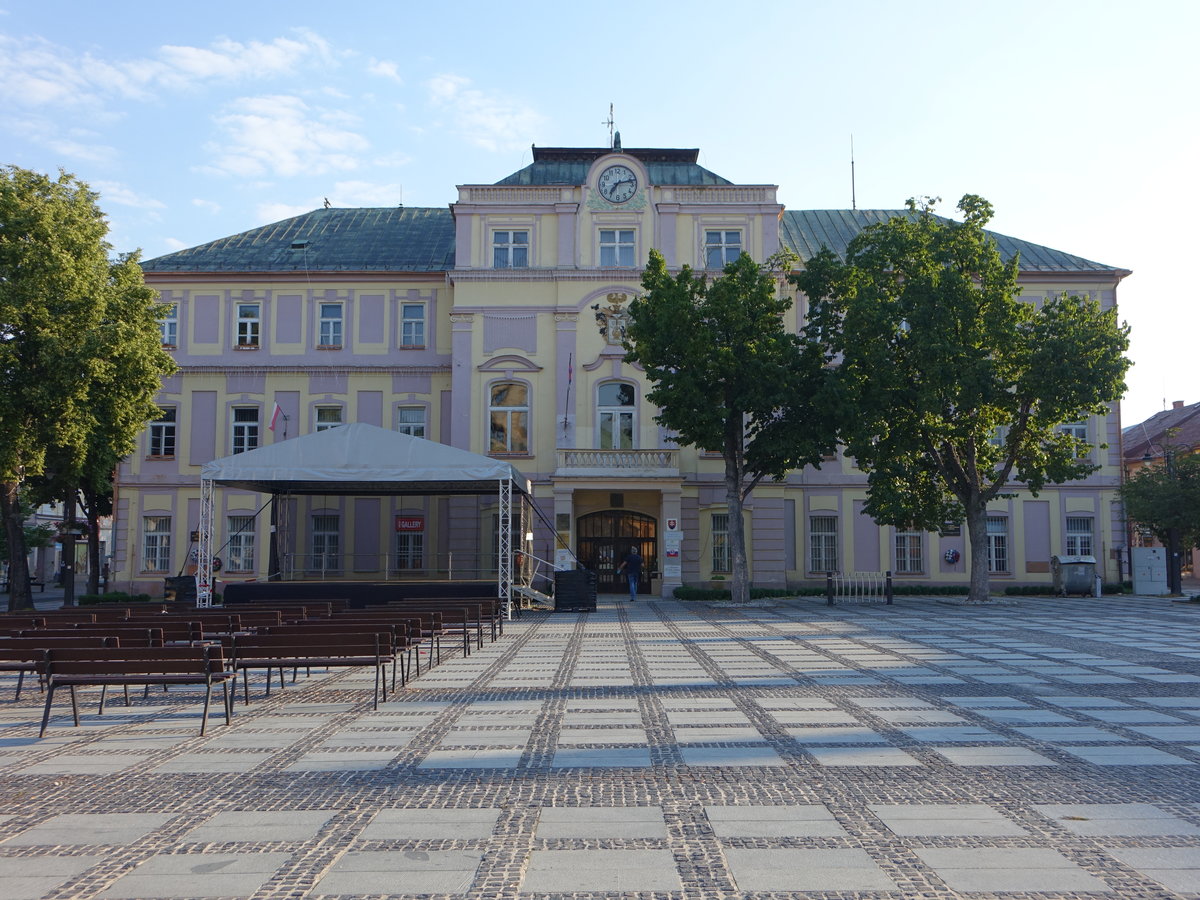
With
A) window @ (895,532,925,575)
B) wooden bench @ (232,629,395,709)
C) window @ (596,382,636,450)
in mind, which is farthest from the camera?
window @ (895,532,925,575)

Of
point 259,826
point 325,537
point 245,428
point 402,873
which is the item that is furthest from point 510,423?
point 402,873

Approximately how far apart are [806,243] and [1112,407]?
13026 mm

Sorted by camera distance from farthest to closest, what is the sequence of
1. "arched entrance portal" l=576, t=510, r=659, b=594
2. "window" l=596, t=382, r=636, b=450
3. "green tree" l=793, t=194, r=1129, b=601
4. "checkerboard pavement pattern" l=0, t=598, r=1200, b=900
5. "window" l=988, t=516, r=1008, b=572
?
1. "window" l=988, t=516, r=1008, b=572
2. "arched entrance portal" l=576, t=510, r=659, b=594
3. "window" l=596, t=382, r=636, b=450
4. "green tree" l=793, t=194, r=1129, b=601
5. "checkerboard pavement pattern" l=0, t=598, r=1200, b=900

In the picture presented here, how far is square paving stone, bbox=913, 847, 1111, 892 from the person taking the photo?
5121mm

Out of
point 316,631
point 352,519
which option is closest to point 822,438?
point 352,519

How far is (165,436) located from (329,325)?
6947 millimetres

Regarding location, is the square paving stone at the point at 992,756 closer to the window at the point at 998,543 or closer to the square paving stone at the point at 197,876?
the square paving stone at the point at 197,876

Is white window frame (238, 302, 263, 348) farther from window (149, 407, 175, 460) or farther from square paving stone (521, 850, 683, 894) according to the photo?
square paving stone (521, 850, 683, 894)

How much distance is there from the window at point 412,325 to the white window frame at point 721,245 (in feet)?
33.9

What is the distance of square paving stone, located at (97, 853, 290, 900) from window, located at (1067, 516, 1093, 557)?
36.0m

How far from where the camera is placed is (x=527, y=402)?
114 feet

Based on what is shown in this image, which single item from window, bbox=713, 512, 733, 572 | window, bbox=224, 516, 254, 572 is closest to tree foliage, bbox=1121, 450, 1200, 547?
window, bbox=713, 512, 733, 572

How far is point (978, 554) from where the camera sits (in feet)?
98.3

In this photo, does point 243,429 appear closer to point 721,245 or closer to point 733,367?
point 721,245
